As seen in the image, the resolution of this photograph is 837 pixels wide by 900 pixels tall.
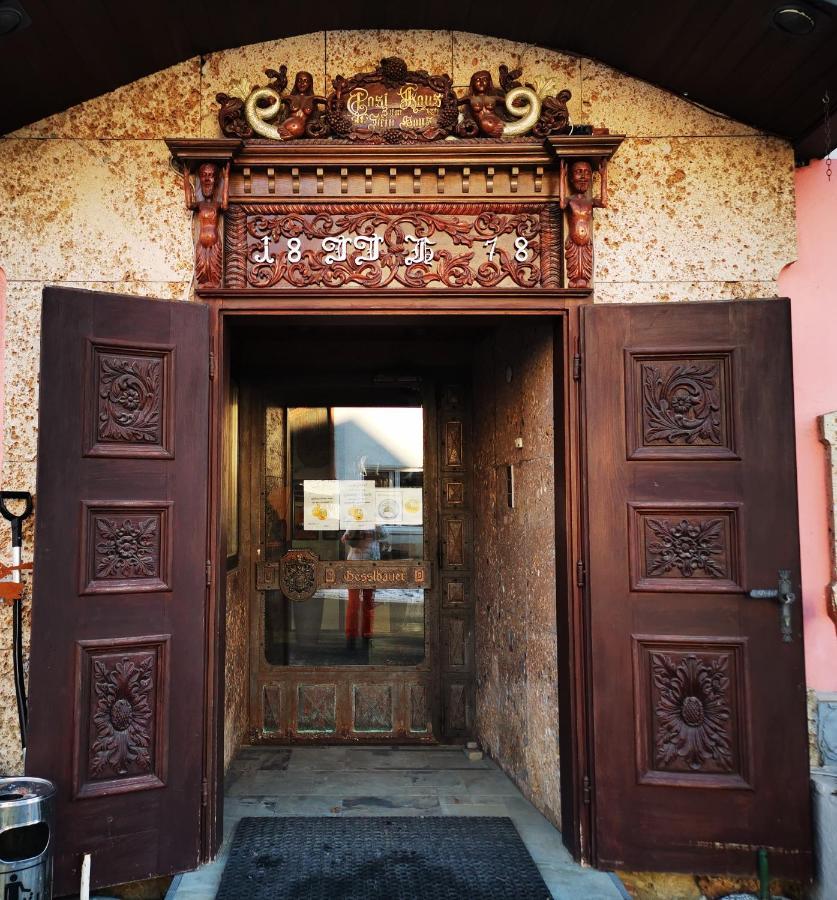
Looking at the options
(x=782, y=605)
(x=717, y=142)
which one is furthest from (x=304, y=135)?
(x=782, y=605)

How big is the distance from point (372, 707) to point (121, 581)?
2.20 metres

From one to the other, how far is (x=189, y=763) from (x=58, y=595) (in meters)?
0.89

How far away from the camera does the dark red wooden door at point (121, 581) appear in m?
2.65

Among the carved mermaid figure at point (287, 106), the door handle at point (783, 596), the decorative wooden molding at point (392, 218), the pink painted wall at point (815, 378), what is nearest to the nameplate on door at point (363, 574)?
the decorative wooden molding at point (392, 218)

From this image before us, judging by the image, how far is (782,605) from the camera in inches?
112

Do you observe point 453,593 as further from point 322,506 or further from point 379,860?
point 379,860

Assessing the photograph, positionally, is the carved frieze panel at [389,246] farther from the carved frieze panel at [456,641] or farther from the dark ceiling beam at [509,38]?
the carved frieze panel at [456,641]

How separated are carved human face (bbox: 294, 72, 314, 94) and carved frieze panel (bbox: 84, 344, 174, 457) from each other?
1330 mm

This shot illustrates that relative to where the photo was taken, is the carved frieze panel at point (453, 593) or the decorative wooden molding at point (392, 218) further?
the carved frieze panel at point (453, 593)

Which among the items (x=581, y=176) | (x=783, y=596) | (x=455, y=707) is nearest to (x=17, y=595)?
(x=455, y=707)

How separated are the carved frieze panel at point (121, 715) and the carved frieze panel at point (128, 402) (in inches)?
32.0

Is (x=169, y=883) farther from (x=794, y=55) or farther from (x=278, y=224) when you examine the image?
(x=794, y=55)

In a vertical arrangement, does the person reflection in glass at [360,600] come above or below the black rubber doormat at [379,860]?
above

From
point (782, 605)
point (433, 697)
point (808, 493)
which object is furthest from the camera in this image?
point (433, 697)
